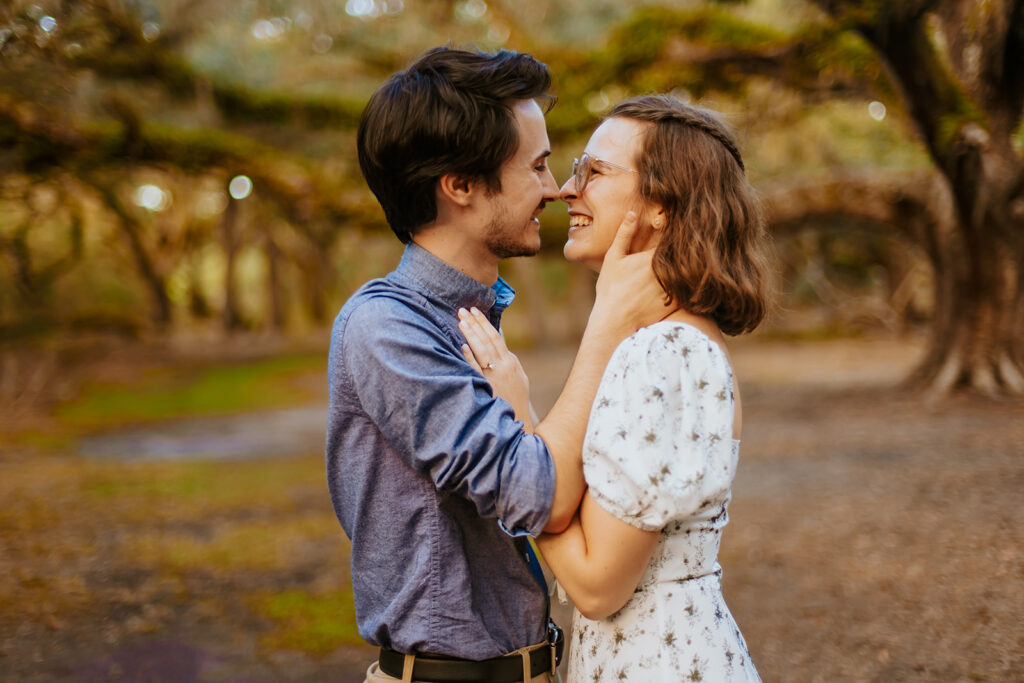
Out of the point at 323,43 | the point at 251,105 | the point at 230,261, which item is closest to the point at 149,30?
the point at 251,105

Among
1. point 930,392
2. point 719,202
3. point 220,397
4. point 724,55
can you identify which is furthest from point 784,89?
point 220,397

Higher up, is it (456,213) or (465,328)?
(456,213)

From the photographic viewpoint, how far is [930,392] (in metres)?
10.8

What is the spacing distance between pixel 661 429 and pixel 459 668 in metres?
0.62

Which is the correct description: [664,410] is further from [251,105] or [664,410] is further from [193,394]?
[251,105]

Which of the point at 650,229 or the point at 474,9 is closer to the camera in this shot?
the point at 650,229

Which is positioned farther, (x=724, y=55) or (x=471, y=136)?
(x=724, y=55)

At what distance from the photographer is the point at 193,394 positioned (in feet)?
50.0

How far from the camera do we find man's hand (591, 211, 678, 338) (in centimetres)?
177

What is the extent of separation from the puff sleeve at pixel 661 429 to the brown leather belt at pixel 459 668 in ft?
1.37

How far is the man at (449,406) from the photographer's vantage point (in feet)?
5.17

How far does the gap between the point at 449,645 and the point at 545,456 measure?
43 cm

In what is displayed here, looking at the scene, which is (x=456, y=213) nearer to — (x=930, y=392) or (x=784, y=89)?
(x=784, y=89)

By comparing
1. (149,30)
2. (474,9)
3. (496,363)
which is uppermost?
(474,9)
